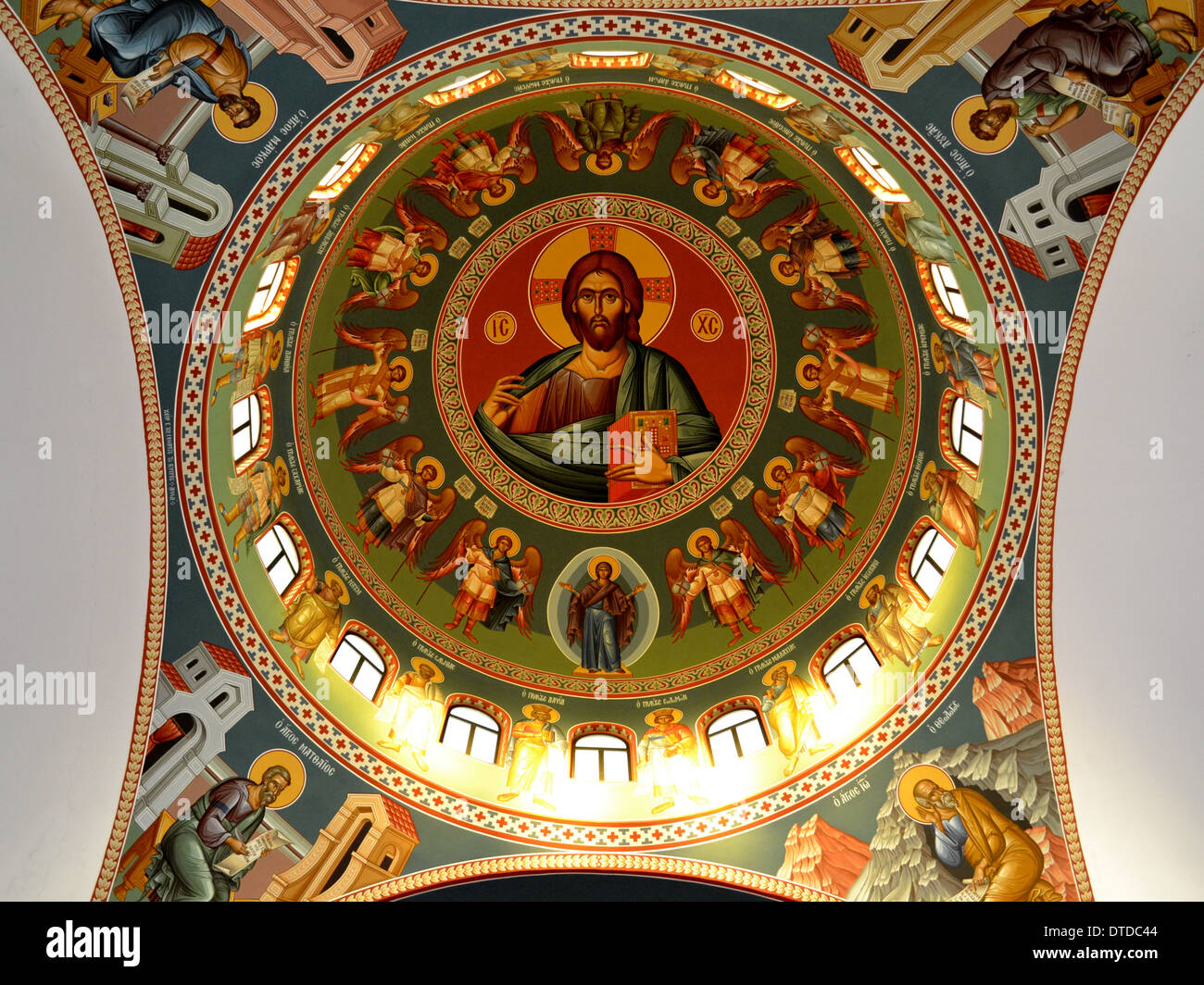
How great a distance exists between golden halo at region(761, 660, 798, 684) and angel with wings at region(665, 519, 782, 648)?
613mm

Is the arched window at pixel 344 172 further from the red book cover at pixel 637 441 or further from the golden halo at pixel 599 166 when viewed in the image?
the red book cover at pixel 637 441

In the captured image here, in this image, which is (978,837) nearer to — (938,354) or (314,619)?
(938,354)

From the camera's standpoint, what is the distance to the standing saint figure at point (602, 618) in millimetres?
17156

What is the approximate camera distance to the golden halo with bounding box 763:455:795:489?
1745cm

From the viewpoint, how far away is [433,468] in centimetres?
1762

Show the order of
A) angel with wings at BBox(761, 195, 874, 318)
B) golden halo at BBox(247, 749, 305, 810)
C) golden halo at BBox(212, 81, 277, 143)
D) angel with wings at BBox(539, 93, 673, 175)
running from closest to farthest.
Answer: golden halo at BBox(212, 81, 277, 143) < golden halo at BBox(247, 749, 305, 810) < angel with wings at BBox(539, 93, 673, 175) < angel with wings at BBox(761, 195, 874, 318)

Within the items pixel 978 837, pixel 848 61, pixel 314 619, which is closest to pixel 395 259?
pixel 314 619

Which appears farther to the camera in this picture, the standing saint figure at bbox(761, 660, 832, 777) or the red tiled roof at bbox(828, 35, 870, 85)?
the standing saint figure at bbox(761, 660, 832, 777)

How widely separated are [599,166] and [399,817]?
29.6 feet

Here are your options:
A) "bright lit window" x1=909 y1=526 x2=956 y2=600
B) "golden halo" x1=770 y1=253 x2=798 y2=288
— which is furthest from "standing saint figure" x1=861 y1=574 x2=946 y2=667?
"golden halo" x1=770 y1=253 x2=798 y2=288

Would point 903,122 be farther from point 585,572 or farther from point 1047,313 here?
point 585,572

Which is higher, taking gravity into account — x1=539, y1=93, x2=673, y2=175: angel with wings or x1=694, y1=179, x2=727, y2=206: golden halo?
x1=539, y1=93, x2=673, y2=175: angel with wings

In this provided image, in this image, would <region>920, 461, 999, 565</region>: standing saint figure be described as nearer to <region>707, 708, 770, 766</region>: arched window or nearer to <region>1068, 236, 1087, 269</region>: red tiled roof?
<region>1068, 236, 1087, 269</region>: red tiled roof
